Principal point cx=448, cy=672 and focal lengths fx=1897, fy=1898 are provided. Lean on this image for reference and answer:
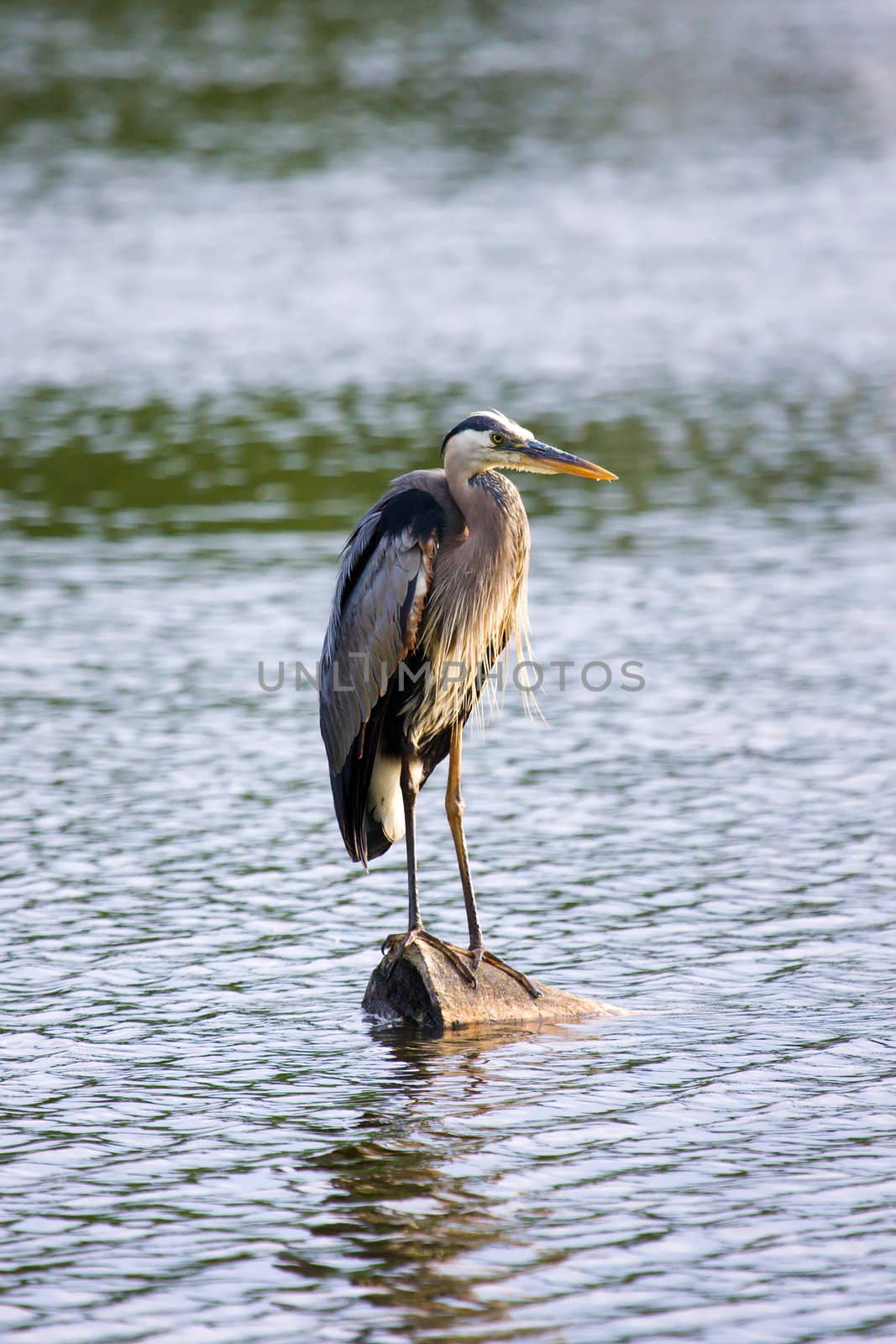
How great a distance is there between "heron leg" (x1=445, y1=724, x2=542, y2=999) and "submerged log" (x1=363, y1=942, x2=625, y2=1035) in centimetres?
3

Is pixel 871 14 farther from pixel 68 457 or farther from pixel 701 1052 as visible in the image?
pixel 701 1052

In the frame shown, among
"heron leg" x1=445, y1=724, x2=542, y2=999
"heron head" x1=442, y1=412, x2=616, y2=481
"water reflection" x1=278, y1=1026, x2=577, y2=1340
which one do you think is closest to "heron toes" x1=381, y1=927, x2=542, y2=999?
"heron leg" x1=445, y1=724, x2=542, y2=999

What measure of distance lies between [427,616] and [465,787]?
3731 mm

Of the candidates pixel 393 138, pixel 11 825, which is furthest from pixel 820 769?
pixel 393 138

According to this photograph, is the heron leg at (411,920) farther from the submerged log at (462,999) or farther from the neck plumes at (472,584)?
the neck plumes at (472,584)

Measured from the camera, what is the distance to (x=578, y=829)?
10727mm

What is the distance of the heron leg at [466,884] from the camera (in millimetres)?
8266

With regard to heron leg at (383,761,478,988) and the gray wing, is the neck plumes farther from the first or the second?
heron leg at (383,761,478,988)

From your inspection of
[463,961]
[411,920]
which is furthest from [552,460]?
[463,961]

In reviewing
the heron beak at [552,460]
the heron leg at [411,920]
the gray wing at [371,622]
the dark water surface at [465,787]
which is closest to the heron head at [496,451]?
the heron beak at [552,460]

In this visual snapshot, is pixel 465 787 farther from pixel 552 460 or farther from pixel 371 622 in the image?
pixel 552 460

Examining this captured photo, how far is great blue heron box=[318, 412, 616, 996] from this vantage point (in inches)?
317

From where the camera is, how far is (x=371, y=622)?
324 inches

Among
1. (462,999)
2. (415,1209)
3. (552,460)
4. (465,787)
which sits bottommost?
(415,1209)
